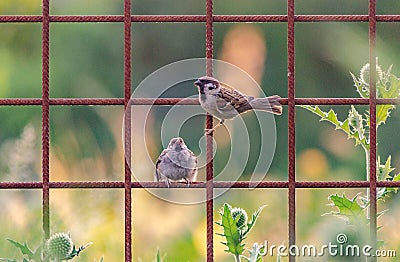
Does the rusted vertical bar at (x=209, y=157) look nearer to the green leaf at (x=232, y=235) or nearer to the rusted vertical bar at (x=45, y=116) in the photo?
the green leaf at (x=232, y=235)

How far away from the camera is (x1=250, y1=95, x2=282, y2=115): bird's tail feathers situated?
246 centimetres

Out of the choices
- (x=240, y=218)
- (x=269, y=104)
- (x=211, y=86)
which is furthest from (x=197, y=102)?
(x=240, y=218)

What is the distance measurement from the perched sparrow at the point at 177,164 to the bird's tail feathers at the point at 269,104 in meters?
0.21

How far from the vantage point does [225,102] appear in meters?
2.50

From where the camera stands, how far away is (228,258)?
3994mm

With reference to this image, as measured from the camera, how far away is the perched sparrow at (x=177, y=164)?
2598mm

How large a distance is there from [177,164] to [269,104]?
0.91ft

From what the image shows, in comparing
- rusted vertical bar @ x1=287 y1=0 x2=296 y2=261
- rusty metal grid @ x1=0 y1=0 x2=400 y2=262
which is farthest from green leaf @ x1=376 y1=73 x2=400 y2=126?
rusted vertical bar @ x1=287 y1=0 x2=296 y2=261

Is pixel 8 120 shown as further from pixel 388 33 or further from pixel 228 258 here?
pixel 388 33

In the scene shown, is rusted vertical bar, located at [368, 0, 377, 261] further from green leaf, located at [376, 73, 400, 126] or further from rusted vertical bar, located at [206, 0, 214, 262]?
rusted vertical bar, located at [206, 0, 214, 262]

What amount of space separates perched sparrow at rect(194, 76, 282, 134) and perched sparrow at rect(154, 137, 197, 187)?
0.52 feet

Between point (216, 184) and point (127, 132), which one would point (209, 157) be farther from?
point (127, 132)

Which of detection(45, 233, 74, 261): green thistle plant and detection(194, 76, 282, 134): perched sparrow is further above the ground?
detection(194, 76, 282, 134): perched sparrow

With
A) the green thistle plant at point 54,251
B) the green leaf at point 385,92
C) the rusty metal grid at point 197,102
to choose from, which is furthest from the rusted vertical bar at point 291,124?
the green thistle plant at point 54,251
